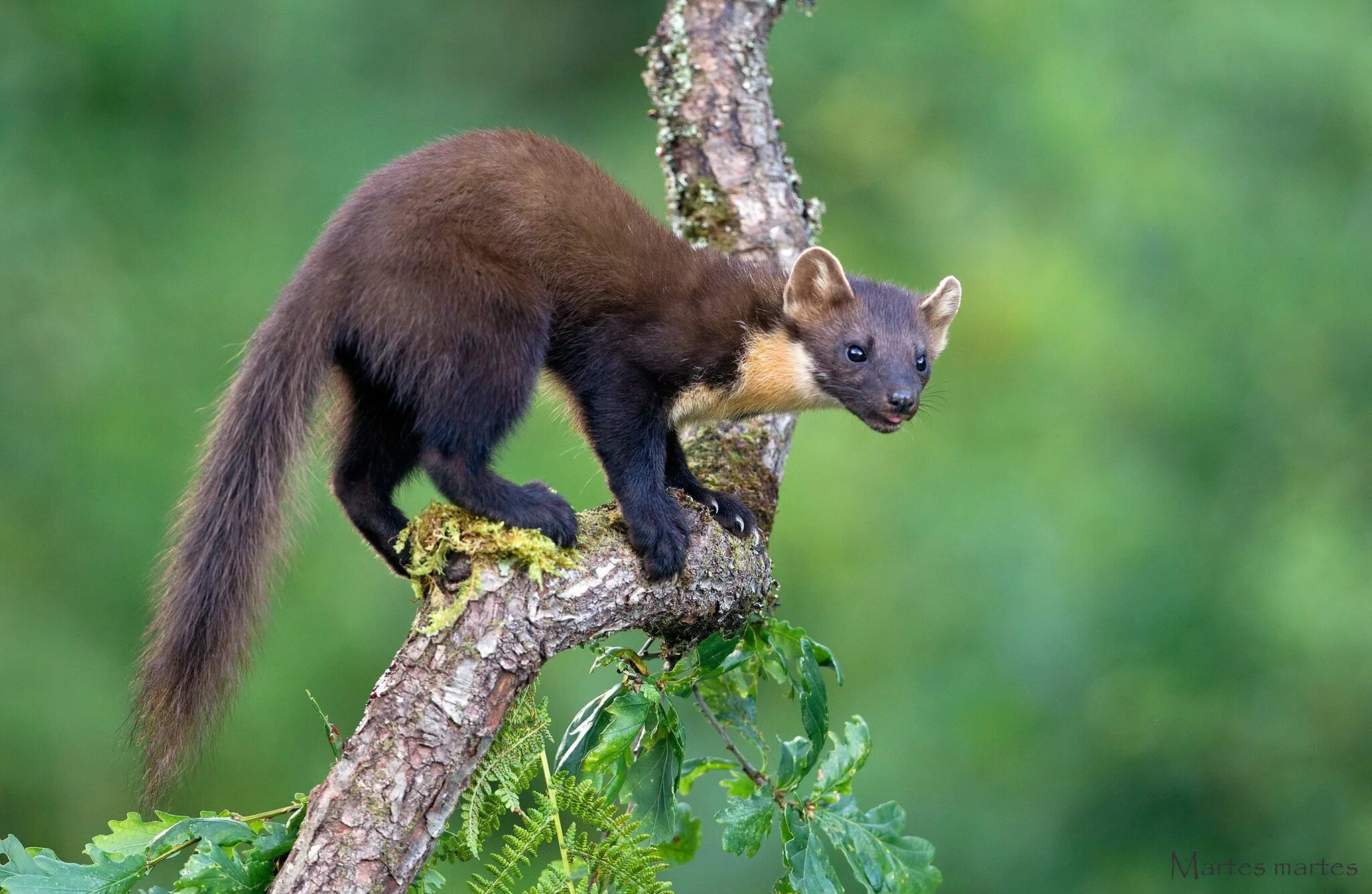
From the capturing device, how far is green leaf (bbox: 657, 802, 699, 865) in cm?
488

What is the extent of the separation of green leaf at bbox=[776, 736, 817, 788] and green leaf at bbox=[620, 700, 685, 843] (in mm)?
344

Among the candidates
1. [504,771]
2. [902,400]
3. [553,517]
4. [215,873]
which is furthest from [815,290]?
[215,873]

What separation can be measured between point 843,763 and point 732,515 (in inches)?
40.2

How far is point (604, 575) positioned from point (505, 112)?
818 cm

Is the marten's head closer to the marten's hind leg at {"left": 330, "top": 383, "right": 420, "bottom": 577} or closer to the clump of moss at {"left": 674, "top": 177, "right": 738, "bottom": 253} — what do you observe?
the clump of moss at {"left": 674, "top": 177, "right": 738, "bottom": 253}

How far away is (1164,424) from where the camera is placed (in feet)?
37.6

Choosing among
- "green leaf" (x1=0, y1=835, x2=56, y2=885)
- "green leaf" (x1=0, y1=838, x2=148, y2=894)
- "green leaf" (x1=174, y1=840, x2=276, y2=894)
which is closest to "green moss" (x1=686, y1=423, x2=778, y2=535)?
"green leaf" (x1=174, y1=840, x2=276, y2=894)

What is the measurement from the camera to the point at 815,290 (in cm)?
548

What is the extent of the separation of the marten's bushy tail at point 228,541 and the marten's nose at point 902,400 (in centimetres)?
205

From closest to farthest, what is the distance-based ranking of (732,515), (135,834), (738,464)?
(135,834) → (732,515) → (738,464)

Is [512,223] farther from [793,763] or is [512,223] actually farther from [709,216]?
[793,763]

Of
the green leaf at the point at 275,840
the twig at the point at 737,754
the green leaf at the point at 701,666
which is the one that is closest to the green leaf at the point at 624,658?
the green leaf at the point at 701,666

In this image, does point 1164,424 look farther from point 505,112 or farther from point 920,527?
point 505,112

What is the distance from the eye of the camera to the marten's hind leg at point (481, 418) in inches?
183
